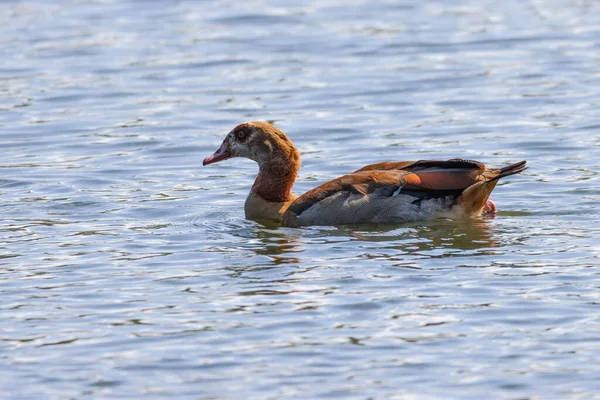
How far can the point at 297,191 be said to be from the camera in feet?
45.0

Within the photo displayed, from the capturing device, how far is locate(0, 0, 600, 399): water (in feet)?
26.4

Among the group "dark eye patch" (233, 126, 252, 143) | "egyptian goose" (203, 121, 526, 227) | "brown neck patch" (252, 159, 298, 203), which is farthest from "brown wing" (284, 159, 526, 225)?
"dark eye patch" (233, 126, 252, 143)

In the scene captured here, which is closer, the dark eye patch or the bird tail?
the bird tail

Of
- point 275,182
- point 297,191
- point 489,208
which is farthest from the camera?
point 297,191

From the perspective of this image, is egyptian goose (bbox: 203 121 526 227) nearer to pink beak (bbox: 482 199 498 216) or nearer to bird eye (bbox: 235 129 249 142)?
pink beak (bbox: 482 199 498 216)

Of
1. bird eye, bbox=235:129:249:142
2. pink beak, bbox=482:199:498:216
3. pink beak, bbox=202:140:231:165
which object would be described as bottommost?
pink beak, bbox=482:199:498:216

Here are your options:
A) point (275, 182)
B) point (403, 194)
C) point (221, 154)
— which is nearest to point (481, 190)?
point (403, 194)

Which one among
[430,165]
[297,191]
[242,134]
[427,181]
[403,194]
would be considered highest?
[242,134]

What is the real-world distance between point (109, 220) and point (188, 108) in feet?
19.1

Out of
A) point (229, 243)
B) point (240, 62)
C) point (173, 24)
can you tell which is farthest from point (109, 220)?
point (173, 24)

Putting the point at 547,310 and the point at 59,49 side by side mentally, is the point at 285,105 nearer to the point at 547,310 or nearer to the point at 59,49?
the point at 59,49

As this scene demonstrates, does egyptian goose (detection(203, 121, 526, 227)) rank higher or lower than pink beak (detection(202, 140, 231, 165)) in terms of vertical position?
lower

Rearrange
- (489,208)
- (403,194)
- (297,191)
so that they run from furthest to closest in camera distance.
Answer: (297,191) → (489,208) → (403,194)

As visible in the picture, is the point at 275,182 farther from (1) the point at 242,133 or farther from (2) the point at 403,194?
(2) the point at 403,194
